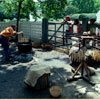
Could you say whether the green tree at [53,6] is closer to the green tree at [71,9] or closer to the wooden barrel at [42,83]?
the wooden barrel at [42,83]

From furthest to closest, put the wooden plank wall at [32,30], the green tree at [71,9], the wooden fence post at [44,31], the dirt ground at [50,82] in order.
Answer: the green tree at [71,9], the wooden plank wall at [32,30], the wooden fence post at [44,31], the dirt ground at [50,82]

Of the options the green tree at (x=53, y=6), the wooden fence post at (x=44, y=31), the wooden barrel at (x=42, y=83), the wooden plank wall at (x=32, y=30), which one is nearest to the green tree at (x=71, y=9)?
the green tree at (x=53, y=6)

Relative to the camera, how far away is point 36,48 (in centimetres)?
1241

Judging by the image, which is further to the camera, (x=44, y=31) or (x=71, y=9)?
(x=71, y=9)

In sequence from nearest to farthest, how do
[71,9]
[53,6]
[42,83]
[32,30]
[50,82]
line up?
1. [42,83]
2. [50,82]
3. [32,30]
4. [53,6]
5. [71,9]

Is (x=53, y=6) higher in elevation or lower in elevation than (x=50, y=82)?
higher

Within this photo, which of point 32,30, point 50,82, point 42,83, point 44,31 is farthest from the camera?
point 32,30

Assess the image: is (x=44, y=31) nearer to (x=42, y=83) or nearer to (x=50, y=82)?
(x=50, y=82)

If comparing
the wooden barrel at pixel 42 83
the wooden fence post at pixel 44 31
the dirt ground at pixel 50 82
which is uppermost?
the wooden fence post at pixel 44 31

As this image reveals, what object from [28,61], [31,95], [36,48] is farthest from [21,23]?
[31,95]

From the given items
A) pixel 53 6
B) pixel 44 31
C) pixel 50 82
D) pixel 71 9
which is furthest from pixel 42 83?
pixel 71 9

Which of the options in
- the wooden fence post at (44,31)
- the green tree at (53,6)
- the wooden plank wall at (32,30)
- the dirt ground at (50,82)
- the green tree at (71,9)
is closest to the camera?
the dirt ground at (50,82)

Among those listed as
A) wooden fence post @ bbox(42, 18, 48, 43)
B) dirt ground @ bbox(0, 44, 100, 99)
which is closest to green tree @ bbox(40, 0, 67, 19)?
wooden fence post @ bbox(42, 18, 48, 43)

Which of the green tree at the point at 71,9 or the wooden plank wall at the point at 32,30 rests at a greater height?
the green tree at the point at 71,9
